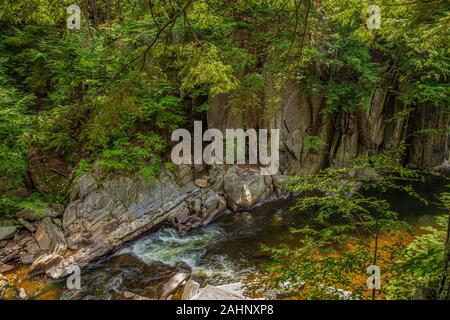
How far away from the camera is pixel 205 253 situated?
833 centimetres

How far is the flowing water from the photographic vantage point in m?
7.05

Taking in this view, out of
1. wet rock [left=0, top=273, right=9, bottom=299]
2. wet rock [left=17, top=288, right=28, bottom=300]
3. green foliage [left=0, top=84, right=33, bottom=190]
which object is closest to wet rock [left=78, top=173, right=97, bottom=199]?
green foliage [left=0, top=84, right=33, bottom=190]

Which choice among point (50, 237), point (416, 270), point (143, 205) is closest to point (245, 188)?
point (143, 205)

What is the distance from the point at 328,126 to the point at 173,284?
1021cm

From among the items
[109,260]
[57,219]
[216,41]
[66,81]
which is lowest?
[109,260]

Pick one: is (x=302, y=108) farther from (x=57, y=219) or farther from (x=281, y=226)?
(x=57, y=219)

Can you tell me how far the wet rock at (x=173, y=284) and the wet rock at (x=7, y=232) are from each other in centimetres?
465

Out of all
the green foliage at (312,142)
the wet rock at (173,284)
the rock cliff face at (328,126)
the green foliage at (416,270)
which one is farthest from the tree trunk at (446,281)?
the green foliage at (312,142)

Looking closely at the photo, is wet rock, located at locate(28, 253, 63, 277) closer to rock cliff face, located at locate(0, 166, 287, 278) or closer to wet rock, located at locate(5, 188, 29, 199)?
rock cliff face, located at locate(0, 166, 287, 278)

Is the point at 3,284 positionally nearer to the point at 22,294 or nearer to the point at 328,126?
the point at 22,294

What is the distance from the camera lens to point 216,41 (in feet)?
35.9

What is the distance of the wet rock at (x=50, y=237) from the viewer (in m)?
7.95

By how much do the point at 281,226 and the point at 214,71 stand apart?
22.9 ft
